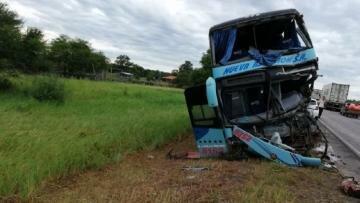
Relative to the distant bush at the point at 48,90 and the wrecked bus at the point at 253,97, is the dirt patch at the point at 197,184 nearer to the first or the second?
the wrecked bus at the point at 253,97

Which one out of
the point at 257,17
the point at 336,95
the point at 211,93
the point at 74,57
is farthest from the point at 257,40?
the point at 74,57

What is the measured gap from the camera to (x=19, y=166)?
7871 millimetres

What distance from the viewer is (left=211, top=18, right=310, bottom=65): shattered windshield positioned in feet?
34.5

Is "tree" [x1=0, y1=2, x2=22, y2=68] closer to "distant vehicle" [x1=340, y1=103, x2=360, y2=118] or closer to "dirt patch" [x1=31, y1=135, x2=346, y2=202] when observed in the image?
"dirt patch" [x1=31, y1=135, x2=346, y2=202]

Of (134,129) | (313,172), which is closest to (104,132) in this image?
(134,129)

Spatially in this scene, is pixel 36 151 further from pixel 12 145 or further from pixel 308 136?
pixel 308 136

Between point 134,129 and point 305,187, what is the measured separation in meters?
7.11

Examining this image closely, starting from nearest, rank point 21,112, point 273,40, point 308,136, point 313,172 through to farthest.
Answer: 1. point 313,172
2. point 308,136
3. point 273,40
4. point 21,112

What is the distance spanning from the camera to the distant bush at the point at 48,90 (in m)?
25.3

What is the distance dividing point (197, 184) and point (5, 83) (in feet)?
81.0

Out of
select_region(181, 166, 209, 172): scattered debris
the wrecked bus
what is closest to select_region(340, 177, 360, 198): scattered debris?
the wrecked bus

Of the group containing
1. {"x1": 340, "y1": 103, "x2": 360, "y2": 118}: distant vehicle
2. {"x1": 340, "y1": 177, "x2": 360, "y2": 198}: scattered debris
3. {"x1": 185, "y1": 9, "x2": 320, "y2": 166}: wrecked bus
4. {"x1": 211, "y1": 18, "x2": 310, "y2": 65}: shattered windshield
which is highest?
{"x1": 211, "y1": 18, "x2": 310, "y2": 65}: shattered windshield

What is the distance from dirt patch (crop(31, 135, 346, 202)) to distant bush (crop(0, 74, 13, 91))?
21.4m

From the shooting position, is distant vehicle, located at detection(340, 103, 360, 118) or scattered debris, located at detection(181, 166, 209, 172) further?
distant vehicle, located at detection(340, 103, 360, 118)
